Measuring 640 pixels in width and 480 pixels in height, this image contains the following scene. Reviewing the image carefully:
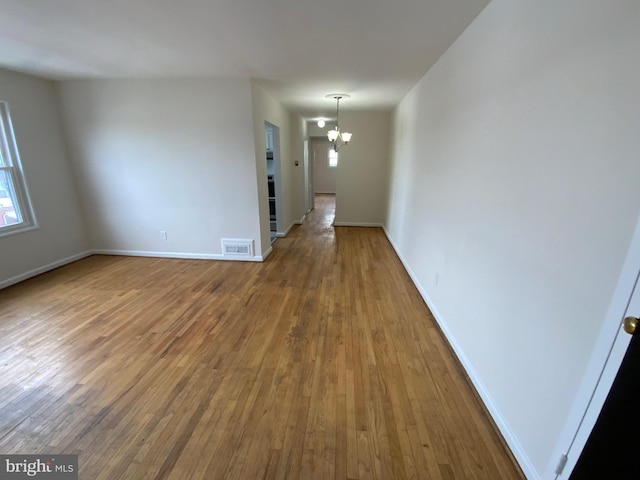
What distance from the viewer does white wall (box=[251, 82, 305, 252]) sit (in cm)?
404

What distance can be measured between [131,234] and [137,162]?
1.16 metres

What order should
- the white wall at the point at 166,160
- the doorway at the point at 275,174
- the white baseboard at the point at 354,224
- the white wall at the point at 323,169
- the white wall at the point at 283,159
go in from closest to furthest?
1. the white wall at the point at 166,160
2. the white wall at the point at 283,159
3. the doorway at the point at 275,174
4. the white baseboard at the point at 354,224
5. the white wall at the point at 323,169

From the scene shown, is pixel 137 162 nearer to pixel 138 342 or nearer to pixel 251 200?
pixel 251 200

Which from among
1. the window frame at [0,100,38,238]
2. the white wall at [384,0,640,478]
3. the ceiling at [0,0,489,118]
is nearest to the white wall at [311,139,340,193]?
the ceiling at [0,0,489,118]

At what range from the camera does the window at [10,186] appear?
137 inches

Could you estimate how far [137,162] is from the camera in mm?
4125

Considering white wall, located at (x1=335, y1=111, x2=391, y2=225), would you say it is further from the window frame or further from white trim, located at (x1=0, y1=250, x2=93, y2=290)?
the window frame

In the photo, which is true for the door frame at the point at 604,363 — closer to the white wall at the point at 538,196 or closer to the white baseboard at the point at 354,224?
the white wall at the point at 538,196

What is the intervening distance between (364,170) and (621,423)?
5905 mm

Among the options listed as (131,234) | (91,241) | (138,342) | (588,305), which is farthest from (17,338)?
(588,305)

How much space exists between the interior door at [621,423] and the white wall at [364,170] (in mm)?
5425

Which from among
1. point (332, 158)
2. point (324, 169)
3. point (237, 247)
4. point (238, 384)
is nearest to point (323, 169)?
point (324, 169)

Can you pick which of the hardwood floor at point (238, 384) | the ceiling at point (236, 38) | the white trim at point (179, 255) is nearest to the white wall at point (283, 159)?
the white trim at point (179, 255)

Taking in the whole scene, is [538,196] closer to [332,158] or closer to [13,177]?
[13,177]
